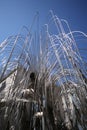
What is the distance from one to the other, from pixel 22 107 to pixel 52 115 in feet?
0.55

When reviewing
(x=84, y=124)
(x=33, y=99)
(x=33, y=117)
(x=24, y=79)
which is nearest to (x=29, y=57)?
(x=24, y=79)

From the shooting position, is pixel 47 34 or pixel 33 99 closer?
pixel 33 99

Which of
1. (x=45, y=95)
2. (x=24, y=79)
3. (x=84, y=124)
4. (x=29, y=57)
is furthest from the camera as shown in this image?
(x=29, y=57)

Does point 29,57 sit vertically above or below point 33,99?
above

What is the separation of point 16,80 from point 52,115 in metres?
0.34

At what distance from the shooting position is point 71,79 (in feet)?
3.42

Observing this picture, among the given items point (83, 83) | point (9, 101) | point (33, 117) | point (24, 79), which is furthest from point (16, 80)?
point (83, 83)

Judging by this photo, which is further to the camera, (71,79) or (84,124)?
(71,79)

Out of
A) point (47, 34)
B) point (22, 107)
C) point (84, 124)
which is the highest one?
point (47, 34)

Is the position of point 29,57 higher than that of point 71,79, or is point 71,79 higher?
point 29,57

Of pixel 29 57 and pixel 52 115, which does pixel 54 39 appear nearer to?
pixel 29 57

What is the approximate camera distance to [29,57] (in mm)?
1245

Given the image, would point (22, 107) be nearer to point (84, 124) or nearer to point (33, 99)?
point (33, 99)

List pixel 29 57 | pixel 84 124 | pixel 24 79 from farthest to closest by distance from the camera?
pixel 29 57 < pixel 24 79 < pixel 84 124
